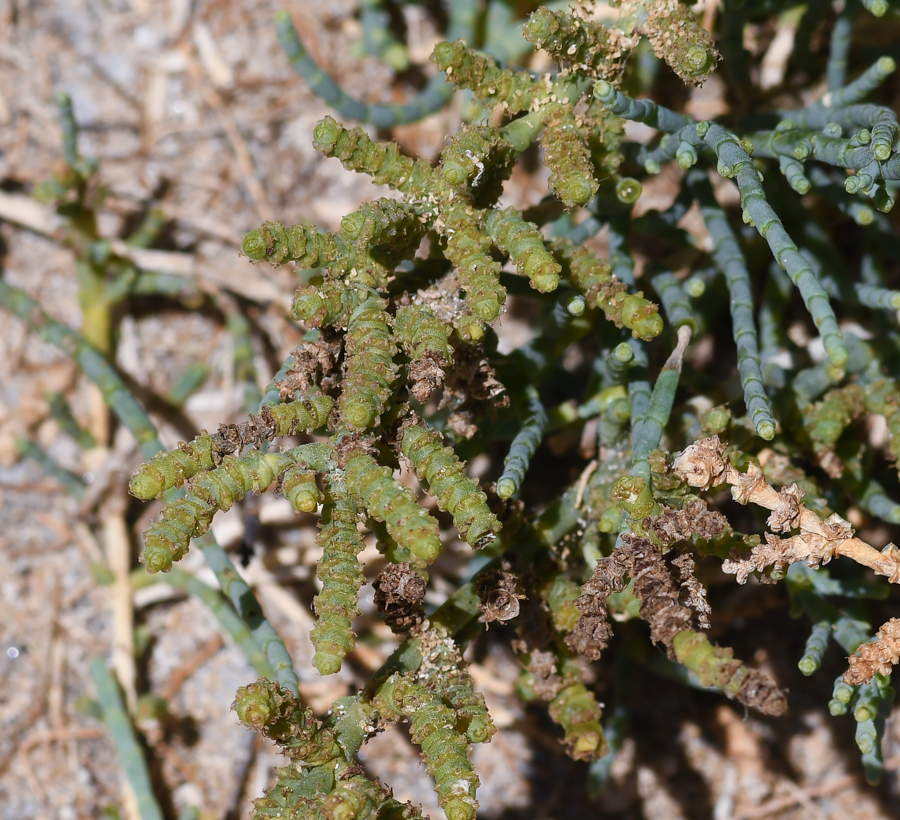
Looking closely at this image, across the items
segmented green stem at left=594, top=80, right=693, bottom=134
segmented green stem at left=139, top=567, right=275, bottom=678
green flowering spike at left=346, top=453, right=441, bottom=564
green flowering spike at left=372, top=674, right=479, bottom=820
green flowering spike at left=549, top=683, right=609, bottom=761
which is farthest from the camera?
segmented green stem at left=139, top=567, right=275, bottom=678

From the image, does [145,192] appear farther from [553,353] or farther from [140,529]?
[553,353]

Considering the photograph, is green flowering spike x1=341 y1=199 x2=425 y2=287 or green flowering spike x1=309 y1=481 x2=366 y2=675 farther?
green flowering spike x1=341 y1=199 x2=425 y2=287

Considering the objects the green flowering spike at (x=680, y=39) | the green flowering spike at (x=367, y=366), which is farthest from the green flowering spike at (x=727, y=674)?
the green flowering spike at (x=680, y=39)

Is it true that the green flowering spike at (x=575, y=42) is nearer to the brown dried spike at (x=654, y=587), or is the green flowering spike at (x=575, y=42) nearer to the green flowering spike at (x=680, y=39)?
the green flowering spike at (x=680, y=39)

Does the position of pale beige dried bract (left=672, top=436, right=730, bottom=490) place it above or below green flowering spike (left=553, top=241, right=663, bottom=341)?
below

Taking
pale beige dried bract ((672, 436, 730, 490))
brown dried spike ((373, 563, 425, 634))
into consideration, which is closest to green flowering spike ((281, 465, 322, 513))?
brown dried spike ((373, 563, 425, 634))

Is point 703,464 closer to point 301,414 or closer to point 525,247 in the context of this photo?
point 525,247

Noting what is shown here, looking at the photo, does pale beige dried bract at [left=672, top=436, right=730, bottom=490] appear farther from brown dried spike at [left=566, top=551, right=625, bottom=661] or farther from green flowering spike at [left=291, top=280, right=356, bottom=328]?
green flowering spike at [left=291, top=280, right=356, bottom=328]
